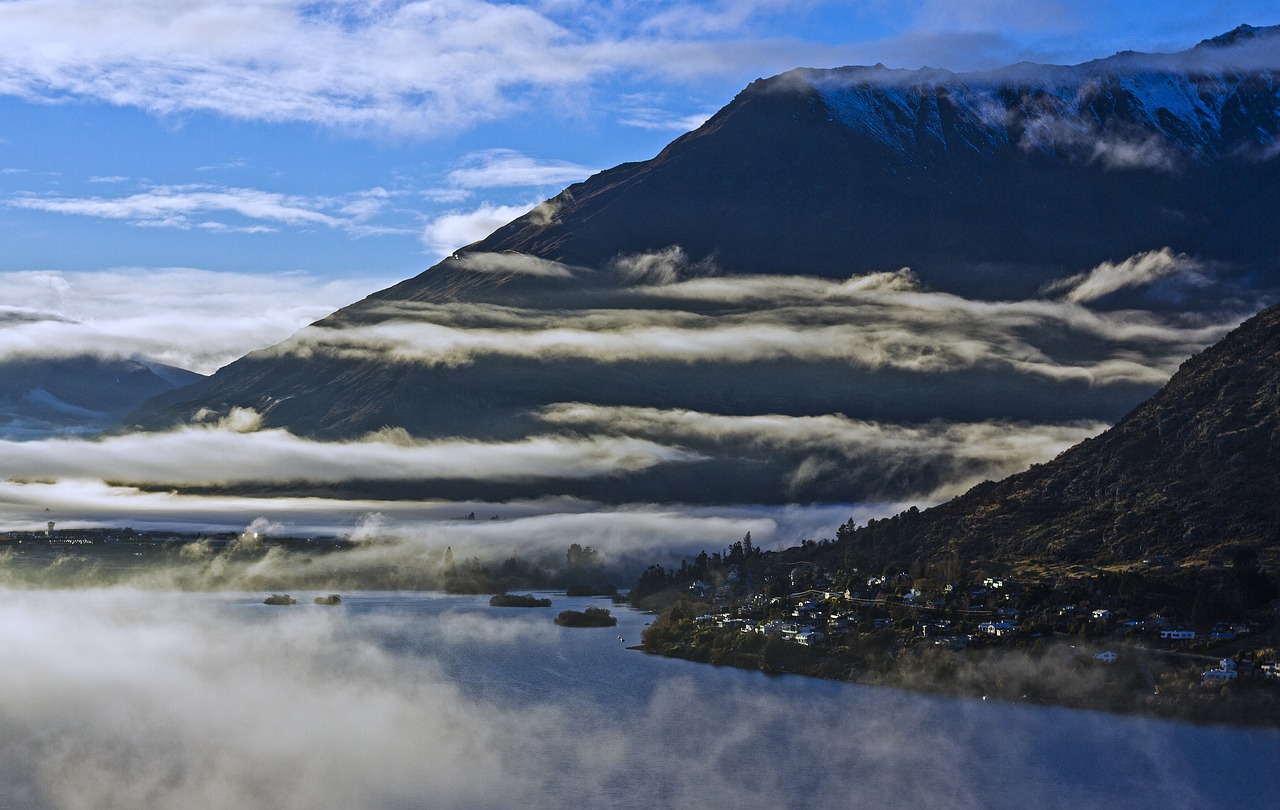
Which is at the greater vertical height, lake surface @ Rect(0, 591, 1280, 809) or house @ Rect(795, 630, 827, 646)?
house @ Rect(795, 630, 827, 646)

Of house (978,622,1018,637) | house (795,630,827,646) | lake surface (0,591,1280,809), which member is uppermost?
house (978,622,1018,637)

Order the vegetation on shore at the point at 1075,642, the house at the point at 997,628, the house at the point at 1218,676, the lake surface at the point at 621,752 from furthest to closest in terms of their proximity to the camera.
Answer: the house at the point at 997,628, the vegetation on shore at the point at 1075,642, the house at the point at 1218,676, the lake surface at the point at 621,752

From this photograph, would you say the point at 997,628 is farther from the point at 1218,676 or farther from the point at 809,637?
the point at 1218,676

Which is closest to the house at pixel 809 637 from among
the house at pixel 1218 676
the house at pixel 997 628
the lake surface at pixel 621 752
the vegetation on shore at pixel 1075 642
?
the vegetation on shore at pixel 1075 642

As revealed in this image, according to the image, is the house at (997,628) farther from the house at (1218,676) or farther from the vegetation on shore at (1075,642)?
the house at (1218,676)

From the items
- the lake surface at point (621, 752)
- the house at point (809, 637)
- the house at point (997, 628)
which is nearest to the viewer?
the lake surface at point (621, 752)

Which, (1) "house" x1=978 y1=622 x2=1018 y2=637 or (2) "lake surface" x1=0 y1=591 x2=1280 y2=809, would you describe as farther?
(1) "house" x1=978 y1=622 x2=1018 y2=637

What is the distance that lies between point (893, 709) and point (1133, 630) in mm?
24229

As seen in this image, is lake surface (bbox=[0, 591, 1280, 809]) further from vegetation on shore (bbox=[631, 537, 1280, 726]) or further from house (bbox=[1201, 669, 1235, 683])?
house (bbox=[1201, 669, 1235, 683])

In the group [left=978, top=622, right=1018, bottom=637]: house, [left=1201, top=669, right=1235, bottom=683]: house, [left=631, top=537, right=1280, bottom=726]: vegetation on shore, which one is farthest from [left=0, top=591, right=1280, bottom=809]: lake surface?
[left=978, top=622, right=1018, bottom=637]: house

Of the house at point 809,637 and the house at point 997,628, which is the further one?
the house at point 809,637

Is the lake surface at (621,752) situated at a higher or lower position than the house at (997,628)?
lower

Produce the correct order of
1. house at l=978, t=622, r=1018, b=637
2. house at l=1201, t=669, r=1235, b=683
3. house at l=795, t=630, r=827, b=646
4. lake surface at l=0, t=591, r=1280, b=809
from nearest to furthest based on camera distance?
lake surface at l=0, t=591, r=1280, b=809 → house at l=1201, t=669, r=1235, b=683 → house at l=978, t=622, r=1018, b=637 → house at l=795, t=630, r=827, b=646

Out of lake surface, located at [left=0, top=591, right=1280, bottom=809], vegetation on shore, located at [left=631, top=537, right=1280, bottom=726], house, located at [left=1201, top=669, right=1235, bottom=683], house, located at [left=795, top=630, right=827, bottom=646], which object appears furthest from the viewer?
house, located at [left=795, top=630, right=827, bottom=646]
